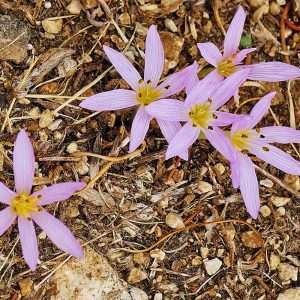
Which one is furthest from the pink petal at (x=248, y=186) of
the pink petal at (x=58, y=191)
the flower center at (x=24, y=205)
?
the flower center at (x=24, y=205)

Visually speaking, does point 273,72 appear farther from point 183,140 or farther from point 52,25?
point 52,25

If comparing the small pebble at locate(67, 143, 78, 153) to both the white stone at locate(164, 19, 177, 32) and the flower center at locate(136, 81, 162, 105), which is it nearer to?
the flower center at locate(136, 81, 162, 105)

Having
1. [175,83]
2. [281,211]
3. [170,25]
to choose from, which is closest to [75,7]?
[170,25]

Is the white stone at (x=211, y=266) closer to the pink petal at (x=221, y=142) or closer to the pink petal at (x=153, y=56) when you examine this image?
the pink petal at (x=221, y=142)

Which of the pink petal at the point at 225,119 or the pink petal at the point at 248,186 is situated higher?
the pink petal at the point at 225,119

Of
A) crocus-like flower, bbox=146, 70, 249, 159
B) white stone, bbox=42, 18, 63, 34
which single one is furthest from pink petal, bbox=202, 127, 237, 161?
white stone, bbox=42, 18, 63, 34

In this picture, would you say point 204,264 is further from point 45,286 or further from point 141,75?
point 141,75

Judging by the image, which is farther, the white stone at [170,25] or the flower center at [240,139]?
the white stone at [170,25]
